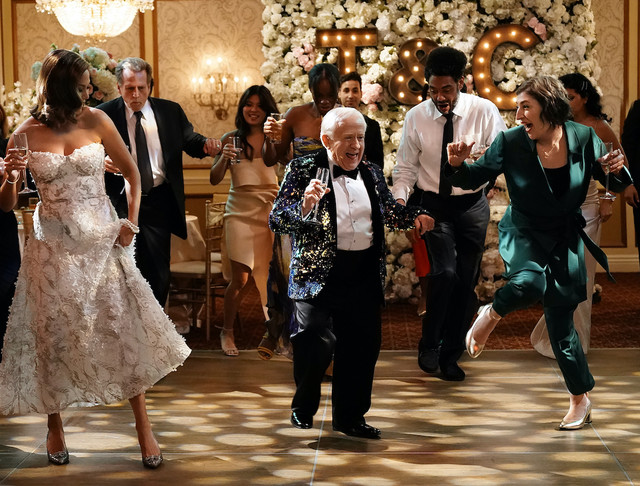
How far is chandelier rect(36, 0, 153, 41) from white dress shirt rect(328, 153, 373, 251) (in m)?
5.15

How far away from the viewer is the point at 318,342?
4332mm

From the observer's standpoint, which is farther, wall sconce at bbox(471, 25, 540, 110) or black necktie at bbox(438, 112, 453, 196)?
wall sconce at bbox(471, 25, 540, 110)

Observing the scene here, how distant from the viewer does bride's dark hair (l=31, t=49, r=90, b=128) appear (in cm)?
391

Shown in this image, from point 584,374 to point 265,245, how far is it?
263 cm

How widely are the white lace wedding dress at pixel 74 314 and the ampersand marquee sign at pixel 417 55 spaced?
4.61m

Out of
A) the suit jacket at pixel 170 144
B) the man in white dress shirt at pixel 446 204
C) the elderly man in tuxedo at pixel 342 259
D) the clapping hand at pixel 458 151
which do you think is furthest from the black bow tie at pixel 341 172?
the suit jacket at pixel 170 144

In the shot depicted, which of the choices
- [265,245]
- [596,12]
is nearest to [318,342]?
[265,245]

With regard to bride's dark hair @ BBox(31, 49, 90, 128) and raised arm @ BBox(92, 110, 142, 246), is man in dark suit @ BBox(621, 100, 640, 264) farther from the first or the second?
bride's dark hair @ BBox(31, 49, 90, 128)

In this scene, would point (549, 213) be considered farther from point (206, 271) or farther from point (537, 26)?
point (537, 26)

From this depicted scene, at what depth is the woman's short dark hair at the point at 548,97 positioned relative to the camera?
4301mm

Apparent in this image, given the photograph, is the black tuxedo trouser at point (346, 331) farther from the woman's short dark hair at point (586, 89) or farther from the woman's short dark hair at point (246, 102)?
the woman's short dark hair at point (586, 89)

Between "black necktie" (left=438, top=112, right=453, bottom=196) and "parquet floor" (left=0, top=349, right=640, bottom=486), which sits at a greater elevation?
"black necktie" (left=438, top=112, right=453, bottom=196)

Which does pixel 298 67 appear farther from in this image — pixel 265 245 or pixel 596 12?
pixel 596 12

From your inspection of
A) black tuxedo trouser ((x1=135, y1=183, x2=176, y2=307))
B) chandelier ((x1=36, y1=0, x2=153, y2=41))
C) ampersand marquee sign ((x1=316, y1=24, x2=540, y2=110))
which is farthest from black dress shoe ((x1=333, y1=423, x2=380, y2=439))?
chandelier ((x1=36, y1=0, x2=153, y2=41))
